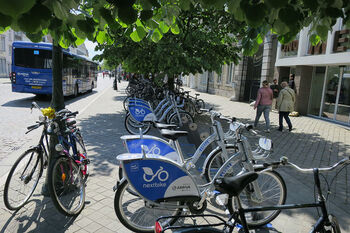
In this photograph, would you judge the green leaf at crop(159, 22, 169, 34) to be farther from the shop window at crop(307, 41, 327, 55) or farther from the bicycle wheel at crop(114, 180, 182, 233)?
the shop window at crop(307, 41, 327, 55)

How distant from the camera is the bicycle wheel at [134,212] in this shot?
301 centimetres

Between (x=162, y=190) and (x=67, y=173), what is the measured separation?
4.73 ft

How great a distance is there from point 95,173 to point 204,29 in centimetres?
750

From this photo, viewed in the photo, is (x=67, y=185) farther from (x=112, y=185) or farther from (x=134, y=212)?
(x=134, y=212)

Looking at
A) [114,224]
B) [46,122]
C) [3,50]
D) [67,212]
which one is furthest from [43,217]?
[3,50]

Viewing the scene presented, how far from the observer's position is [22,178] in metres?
3.51

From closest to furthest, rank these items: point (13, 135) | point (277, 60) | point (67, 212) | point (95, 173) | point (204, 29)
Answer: point (67, 212) → point (95, 173) → point (13, 135) → point (204, 29) → point (277, 60)

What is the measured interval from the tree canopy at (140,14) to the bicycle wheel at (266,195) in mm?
1637

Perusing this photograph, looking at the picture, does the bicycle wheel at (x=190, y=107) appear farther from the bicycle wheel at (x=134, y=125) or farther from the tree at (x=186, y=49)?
the bicycle wheel at (x=134, y=125)

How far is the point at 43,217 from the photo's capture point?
329cm

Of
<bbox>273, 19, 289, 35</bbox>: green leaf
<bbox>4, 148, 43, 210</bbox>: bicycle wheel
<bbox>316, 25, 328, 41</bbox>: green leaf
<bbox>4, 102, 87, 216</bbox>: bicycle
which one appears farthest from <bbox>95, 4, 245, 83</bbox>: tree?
<bbox>273, 19, 289, 35</bbox>: green leaf

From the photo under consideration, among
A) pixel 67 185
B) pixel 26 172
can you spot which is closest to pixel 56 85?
pixel 26 172

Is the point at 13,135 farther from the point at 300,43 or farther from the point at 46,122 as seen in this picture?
the point at 300,43

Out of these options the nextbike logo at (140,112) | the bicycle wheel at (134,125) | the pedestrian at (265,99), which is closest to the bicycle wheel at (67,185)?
the nextbike logo at (140,112)
